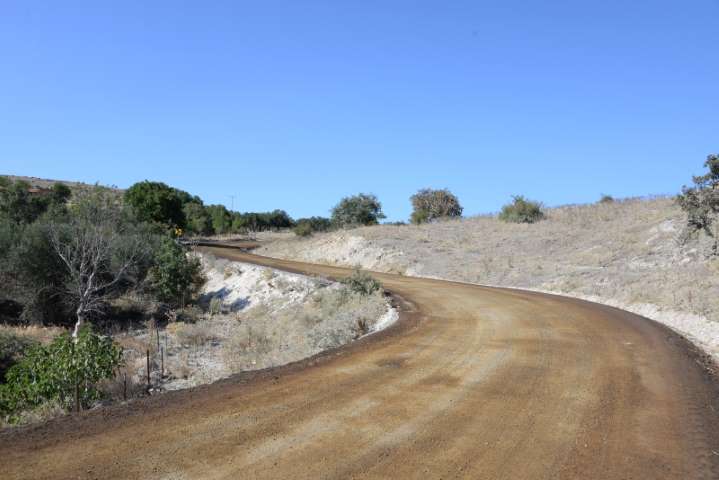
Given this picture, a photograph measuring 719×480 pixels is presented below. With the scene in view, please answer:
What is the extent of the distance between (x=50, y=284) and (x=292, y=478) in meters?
26.0

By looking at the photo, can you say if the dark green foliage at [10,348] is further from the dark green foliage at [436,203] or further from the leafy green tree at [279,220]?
the leafy green tree at [279,220]

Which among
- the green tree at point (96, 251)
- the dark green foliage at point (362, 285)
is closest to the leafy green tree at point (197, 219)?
the green tree at point (96, 251)

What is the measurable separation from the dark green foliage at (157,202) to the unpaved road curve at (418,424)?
5078 cm

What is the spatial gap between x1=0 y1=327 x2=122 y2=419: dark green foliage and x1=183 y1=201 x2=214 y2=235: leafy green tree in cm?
6817

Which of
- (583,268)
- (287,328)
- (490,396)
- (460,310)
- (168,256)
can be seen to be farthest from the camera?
(168,256)

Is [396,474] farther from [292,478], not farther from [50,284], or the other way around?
[50,284]

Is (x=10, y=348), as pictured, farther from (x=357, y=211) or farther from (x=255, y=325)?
(x=357, y=211)

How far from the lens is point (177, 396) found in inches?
289

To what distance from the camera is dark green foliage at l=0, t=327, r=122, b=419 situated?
9156mm

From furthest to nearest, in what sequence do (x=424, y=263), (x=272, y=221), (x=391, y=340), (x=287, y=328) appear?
(x=272, y=221), (x=424, y=263), (x=287, y=328), (x=391, y=340)

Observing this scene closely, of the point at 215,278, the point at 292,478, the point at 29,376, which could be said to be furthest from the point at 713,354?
the point at 215,278

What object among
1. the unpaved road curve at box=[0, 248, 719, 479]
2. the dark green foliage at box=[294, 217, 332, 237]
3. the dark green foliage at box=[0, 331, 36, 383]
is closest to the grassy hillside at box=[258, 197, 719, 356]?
the dark green foliage at box=[294, 217, 332, 237]

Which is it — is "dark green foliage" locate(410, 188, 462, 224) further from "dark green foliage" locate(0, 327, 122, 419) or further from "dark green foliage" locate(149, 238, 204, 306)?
"dark green foliage" locate(0, 327, 122, 419)

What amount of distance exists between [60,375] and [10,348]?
35.9 feet
